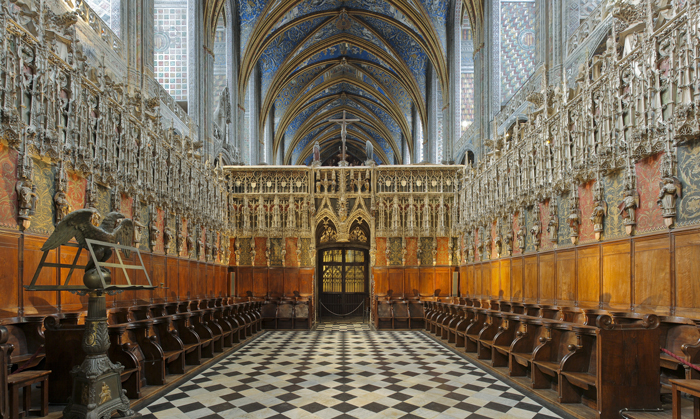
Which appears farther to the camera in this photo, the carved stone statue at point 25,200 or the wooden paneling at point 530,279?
the wooden paneling at point 530,279

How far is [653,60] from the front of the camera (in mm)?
6793

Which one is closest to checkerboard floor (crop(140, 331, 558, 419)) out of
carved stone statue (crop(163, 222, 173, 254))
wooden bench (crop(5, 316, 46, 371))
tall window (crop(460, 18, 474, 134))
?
wooden bench (crop(5, 316, 46, 371))

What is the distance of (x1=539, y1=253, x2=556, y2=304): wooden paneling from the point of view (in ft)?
33.6

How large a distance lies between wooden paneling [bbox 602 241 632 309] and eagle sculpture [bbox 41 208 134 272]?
7.59 meters

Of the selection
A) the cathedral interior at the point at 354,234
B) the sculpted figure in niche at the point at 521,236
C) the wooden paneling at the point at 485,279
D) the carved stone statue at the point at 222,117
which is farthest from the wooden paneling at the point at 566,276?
the carved stone statue at the point at 222,117

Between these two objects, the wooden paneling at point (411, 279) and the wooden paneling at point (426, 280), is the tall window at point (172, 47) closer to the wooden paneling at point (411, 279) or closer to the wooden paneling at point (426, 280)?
the wooden paneling at point (411, 279)

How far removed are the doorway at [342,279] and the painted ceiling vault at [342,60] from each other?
10034 millimetres

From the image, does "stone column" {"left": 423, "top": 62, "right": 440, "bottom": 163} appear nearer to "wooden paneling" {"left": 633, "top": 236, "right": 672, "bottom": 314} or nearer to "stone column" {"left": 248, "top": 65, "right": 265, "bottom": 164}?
"stone column" {"left": 248, "top": 65, "right": 265, "bottom": 164}

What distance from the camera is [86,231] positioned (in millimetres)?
4766

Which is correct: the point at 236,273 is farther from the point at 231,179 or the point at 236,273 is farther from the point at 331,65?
the point at 331,65

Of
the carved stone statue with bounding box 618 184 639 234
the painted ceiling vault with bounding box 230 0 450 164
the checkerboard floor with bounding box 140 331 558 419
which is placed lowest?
the checkerboard floor with bounding box 140 331 558 419

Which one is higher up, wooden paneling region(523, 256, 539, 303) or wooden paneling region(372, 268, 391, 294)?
wooden paneling region(523, 256, 539, 303)

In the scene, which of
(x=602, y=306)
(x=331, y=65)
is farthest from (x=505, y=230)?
(x=331, y=65)

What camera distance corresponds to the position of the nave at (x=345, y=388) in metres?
5.80
